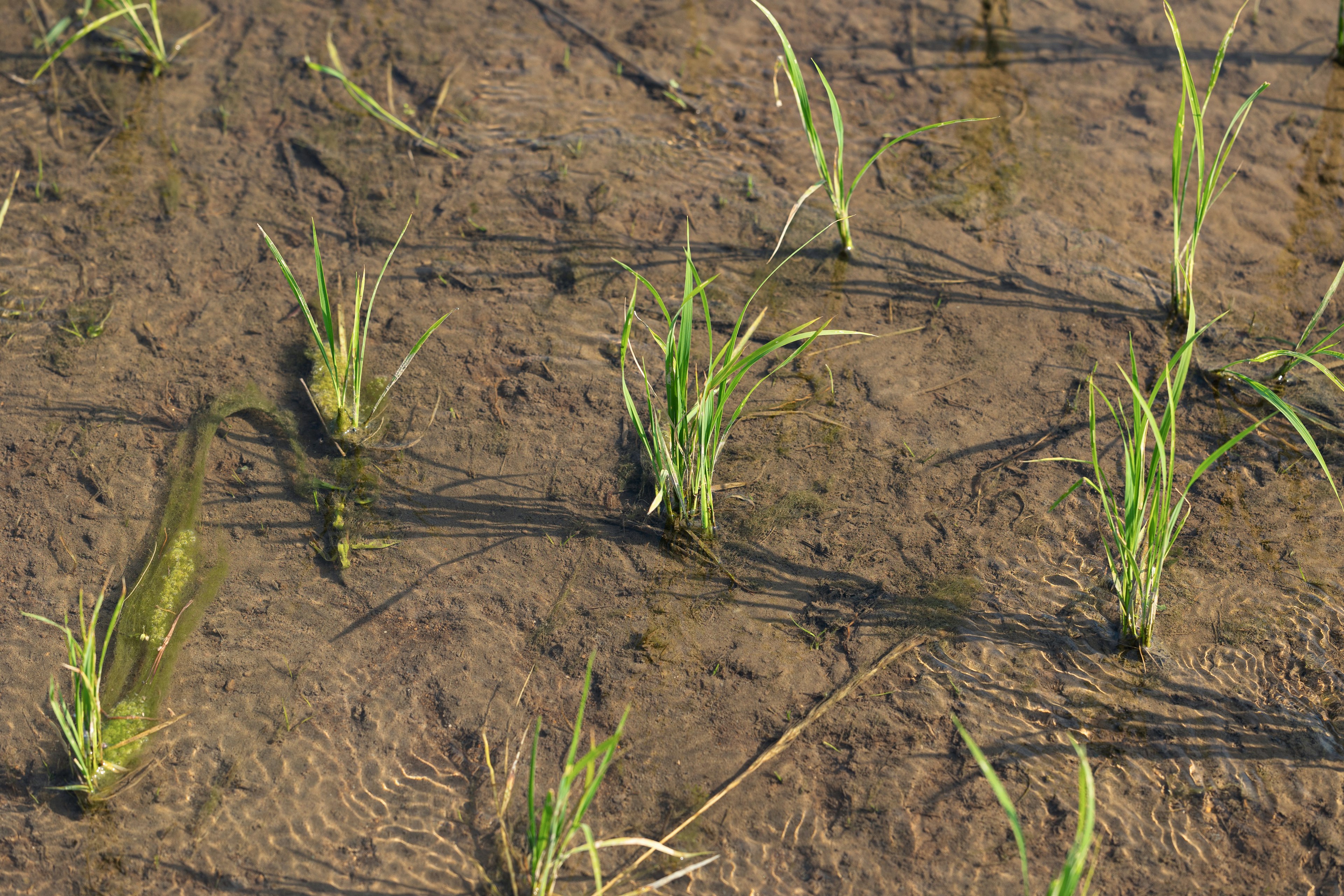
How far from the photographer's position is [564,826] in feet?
6.73

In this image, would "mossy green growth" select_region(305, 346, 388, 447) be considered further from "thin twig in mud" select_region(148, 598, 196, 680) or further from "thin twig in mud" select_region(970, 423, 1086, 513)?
"thin twig in mud" select_region(970, 423, 1086, 513)

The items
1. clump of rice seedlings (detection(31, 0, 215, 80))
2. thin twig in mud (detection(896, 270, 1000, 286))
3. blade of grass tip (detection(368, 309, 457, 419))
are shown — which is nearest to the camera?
blade of grass tip (detection(368, 309, 457, 419))

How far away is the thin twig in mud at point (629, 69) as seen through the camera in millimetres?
3690

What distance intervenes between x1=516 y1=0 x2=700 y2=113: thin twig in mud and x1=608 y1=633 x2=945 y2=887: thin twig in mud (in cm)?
220

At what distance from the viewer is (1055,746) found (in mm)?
2191

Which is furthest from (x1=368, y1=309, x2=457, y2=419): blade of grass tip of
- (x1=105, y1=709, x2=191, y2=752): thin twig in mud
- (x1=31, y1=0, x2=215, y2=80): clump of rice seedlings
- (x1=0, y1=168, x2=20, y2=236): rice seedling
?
(x1=31, y1=0, x2=215, y2=80): clump of rice seedlings

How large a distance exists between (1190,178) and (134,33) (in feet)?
12.9

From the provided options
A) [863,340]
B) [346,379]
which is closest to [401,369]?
[346,379]

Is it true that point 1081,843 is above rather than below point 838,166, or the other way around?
below

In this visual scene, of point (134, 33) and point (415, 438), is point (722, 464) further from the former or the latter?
point (134, 33)

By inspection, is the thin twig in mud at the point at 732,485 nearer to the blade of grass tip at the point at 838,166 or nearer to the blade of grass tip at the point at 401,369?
the blade of grass tip at the point at 401,369

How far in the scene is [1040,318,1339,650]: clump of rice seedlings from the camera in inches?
78.5

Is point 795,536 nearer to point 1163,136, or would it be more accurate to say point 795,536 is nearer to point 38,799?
point 38,799

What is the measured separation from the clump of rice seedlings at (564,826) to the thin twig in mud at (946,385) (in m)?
1.26
